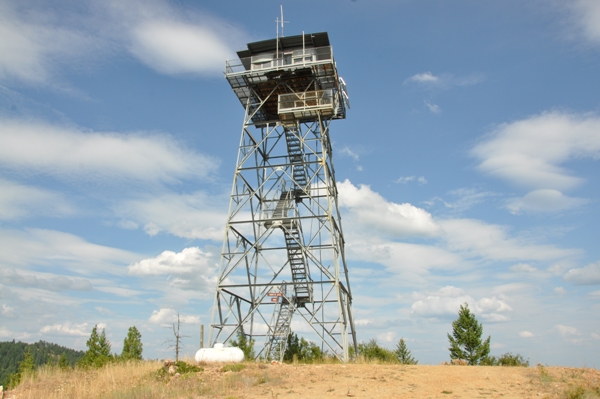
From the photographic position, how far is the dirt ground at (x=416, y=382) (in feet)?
44.9

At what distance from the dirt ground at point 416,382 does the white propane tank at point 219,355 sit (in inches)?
73.3

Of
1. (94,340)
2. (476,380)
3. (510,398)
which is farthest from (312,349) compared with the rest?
(94,340)

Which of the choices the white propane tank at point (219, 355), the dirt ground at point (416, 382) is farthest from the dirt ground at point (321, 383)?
the white propane tank at point (219, 355)

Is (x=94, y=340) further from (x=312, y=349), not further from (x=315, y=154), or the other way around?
(x=315, y=154)

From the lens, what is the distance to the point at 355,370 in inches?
717

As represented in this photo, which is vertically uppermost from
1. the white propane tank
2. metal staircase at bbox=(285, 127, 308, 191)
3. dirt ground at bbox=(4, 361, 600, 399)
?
metal staircase at bbox=(285, 127, 308, 191)

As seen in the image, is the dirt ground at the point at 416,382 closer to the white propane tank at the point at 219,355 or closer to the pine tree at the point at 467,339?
the white propane tank at the point at 219,355

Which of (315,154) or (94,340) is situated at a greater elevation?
(315,154)

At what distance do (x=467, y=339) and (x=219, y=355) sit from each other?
29.3 metres

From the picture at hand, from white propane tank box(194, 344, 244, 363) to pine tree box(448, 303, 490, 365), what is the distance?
27.5 metres

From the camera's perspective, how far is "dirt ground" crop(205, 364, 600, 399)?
13.7m

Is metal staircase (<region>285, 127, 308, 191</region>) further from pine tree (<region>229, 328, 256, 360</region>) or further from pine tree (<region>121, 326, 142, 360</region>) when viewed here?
pine tree (<region>121, 326, 142, 360</region>)

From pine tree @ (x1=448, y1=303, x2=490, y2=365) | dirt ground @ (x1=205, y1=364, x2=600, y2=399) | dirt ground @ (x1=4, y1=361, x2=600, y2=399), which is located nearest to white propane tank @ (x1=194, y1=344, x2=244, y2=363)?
dirt ground @ (x1=4, y1=361, x2=600, y2=399)

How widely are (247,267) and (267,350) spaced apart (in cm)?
500
